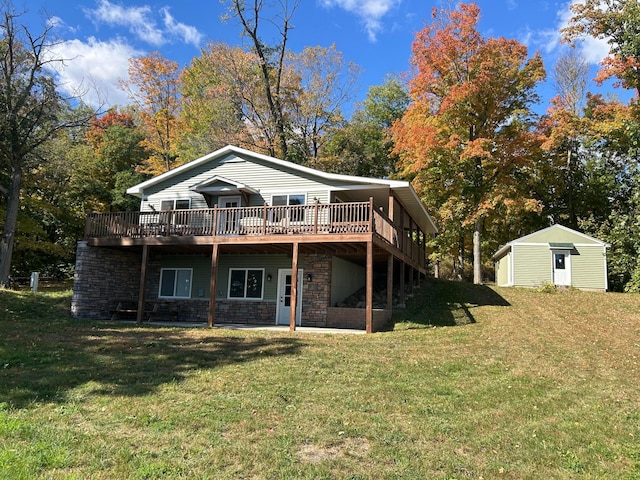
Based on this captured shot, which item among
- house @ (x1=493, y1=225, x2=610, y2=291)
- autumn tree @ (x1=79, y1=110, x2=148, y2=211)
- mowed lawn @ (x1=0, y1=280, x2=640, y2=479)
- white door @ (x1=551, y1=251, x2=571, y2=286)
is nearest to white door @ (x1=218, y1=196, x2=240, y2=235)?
mowed lawn @ (x1=0, y1=280, x2=640, y2=479)

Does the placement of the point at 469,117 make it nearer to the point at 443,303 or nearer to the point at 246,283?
the point at 443,303

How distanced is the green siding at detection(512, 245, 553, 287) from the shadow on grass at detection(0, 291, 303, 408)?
16.6 m

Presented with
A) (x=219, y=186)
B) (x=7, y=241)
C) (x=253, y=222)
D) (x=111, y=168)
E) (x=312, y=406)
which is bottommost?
(x=312, y=406)

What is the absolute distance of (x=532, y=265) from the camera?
22875mm

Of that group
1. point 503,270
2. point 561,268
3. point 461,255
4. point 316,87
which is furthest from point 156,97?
point 561,268

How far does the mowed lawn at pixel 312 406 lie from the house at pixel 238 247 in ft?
12.1

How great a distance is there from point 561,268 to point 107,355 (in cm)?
2171

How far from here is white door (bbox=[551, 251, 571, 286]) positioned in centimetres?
2238

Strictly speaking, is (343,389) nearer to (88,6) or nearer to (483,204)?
(483,204)

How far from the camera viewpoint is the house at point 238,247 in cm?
1418

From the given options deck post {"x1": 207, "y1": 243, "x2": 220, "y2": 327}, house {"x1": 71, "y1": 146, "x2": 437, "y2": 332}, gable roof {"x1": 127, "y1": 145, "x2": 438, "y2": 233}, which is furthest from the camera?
gable roof {"x1": 127, "y1": 145, "x2": 438, "y2": 233}

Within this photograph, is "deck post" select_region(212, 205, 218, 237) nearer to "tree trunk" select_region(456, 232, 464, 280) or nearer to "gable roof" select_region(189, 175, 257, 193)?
"gable roof" select_region(189, 175, 257, 193)

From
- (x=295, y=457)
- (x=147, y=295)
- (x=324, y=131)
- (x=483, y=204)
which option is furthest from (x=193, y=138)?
(x=295, y=457)

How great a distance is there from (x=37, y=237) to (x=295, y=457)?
1118 inches
